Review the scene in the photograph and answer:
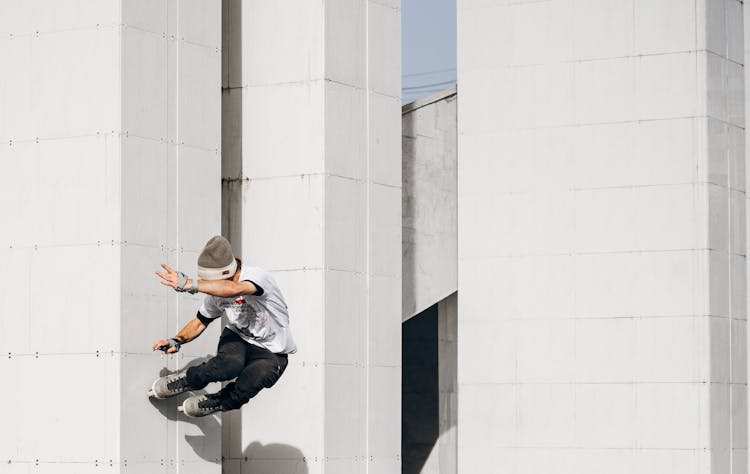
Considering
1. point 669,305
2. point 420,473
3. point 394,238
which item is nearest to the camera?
point 394,238

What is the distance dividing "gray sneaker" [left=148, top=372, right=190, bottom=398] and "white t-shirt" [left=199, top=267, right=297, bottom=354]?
2.20 feet

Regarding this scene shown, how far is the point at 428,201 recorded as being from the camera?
935 inches

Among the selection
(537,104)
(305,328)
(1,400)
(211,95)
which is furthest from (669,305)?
(1,400)

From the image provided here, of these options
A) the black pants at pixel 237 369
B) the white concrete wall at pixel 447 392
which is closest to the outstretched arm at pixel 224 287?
the black pants at pixel 237 369

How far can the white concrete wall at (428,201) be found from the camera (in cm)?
2319

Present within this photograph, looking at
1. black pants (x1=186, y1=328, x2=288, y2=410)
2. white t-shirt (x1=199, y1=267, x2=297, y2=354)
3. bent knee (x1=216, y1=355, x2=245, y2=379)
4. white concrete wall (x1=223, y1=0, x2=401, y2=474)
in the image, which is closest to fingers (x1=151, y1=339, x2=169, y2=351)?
black pants (x1=186, y1=328, x2=288, y2=410)

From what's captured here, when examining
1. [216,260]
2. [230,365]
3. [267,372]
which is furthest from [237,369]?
[216,260]

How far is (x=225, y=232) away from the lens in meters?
19.3

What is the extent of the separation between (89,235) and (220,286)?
187 centimetres

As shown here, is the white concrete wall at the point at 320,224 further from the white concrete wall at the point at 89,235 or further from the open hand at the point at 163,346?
the open hand at the point at 163,346

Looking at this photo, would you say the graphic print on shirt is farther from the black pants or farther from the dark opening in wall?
the dark opening in wall

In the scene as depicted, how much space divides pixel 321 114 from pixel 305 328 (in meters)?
2.40

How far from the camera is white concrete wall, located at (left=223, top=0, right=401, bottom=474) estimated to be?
18609 mm

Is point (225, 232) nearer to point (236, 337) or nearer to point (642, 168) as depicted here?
point (236, 337)
